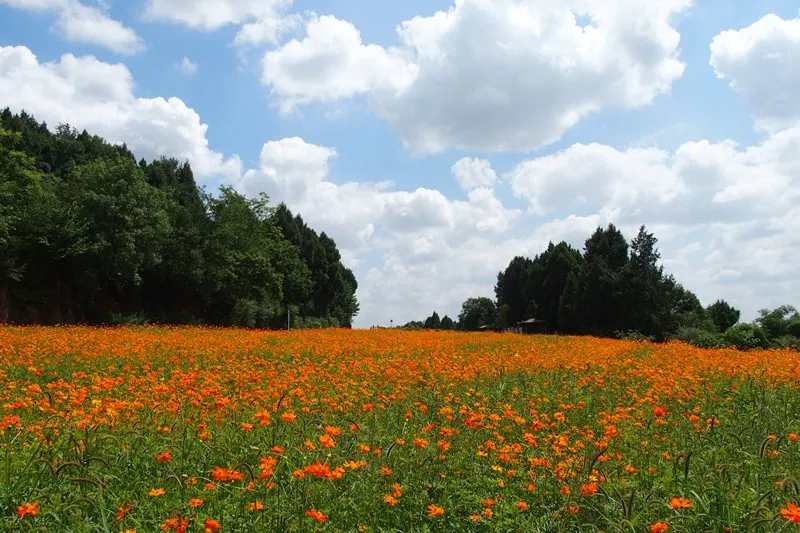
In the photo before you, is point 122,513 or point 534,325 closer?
point 122,513

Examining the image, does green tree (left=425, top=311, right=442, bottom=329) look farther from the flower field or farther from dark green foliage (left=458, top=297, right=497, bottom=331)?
the flower field

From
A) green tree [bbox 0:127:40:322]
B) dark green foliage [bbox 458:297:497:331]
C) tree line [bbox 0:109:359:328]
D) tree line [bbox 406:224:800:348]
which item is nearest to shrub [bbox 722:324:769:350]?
tree line [bbox 406:224:800:348]

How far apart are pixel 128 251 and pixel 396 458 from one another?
25210 mm

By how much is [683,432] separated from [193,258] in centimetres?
3104

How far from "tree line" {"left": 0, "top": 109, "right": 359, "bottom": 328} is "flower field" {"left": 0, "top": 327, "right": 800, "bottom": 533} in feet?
66.7

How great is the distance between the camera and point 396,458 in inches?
169

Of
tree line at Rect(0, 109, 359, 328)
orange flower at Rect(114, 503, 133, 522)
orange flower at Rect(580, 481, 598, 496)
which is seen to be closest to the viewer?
orange flower at Rect(114, 503, 133, 522)

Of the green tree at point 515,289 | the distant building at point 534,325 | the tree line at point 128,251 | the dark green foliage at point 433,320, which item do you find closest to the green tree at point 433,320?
the dark green foliage at point 433,320

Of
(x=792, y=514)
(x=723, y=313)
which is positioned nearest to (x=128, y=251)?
(x=792, y=514)

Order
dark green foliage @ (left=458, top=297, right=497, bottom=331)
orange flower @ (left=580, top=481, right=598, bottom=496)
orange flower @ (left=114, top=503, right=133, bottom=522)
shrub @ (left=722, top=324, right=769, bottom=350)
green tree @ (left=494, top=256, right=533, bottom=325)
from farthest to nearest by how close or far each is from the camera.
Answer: dark green foliage @ (left=458, top=297, right=497, bottom=331)
green tree @ (left=494, top=256, right=533, bottom=325)
shrub @ (left=722, top=324, right=769, bottom=350)
orange flower @ (left=580, top=481, right=598, bottom=496)
orange flower @ (left=114, top=503, right=133, bottom=522)

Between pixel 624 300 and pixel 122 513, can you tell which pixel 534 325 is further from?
pixel 122 513

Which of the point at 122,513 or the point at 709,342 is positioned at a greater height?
the point at 709,342

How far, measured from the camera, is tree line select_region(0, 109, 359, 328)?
26.0 m

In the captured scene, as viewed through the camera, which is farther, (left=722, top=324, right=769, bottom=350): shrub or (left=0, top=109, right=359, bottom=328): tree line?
(left=0, top=109, right=359, bottom=328): tree line
